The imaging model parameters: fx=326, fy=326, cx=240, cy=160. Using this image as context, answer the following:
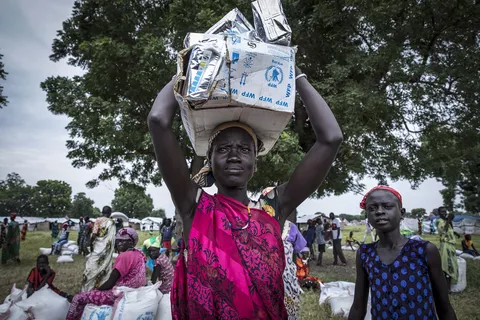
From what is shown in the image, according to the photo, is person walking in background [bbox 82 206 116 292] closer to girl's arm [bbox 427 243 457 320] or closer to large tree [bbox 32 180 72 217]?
girl's arm [bbox 427 243 457 320]

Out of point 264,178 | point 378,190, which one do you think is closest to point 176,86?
point 378,190

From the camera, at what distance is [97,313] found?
344 centimetres

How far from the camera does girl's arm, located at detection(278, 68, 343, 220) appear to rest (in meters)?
1.58

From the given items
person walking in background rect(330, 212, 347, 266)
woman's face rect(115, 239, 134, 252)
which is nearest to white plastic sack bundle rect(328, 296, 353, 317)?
woman's face rect(115, 239, 134, 252)

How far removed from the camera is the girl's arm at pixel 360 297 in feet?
7.99

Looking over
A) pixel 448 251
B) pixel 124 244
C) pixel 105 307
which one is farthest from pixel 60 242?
pixel 448 251

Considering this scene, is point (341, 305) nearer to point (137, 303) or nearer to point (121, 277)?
point (137, 303)

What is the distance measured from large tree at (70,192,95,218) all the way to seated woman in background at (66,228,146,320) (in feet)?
257

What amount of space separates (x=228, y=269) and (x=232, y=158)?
492mm

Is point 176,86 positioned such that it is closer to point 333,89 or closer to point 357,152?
point 333,89

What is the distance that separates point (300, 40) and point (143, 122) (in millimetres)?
5487

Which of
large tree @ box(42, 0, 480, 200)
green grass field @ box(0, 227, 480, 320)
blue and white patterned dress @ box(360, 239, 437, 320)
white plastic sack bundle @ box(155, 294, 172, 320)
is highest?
large tree @ box(42, 0, 480, 200)

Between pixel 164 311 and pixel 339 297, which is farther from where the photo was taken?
pixel 339 297

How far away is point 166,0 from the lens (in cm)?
994
